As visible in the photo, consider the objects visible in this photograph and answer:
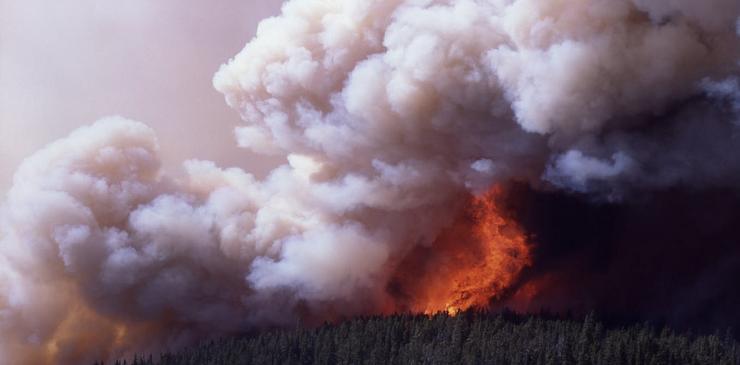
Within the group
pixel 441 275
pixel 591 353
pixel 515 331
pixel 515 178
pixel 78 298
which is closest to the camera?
pixel 591 353

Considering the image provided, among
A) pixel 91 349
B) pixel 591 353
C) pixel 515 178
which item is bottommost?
pixel 591 353

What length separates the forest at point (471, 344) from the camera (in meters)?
39.1

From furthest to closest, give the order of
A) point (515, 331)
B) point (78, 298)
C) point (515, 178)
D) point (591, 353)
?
point (78, 298) → point (515, 178) → point (515, 331) → point (591, 353)

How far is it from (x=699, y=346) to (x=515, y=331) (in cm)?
671

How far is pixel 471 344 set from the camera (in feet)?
135

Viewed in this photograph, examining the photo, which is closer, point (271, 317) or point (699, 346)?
point (699, 346)

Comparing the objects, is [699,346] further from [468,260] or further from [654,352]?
[468,260]

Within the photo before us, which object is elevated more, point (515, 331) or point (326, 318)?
point (326, 318)

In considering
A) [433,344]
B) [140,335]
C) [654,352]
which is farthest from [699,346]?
[140,335]

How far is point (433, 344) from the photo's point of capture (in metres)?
42.0

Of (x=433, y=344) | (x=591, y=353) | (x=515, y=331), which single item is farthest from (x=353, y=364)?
(x=591, y=353)

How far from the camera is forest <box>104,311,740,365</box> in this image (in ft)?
128

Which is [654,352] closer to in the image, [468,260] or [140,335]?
[468,260]

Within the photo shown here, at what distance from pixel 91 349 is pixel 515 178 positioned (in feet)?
73.9
